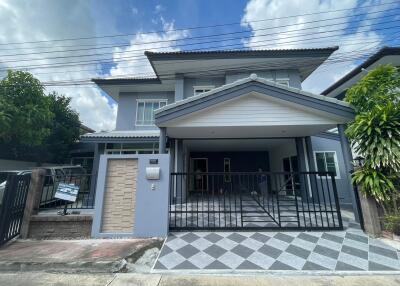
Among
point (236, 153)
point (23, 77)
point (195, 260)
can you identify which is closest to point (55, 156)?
point (23, 77)

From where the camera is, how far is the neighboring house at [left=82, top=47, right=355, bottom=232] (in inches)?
232

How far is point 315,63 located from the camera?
9.72m

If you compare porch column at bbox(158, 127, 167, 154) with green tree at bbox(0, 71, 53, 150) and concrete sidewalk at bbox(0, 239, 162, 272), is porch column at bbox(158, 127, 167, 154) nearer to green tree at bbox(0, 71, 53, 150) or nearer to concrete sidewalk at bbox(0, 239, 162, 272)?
concrete sidewalk at bbox(0, 239, 162, 272)

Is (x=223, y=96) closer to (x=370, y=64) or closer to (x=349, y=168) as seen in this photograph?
(x=349, y=168)

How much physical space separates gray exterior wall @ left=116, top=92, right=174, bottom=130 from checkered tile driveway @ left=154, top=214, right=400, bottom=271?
27.2ft

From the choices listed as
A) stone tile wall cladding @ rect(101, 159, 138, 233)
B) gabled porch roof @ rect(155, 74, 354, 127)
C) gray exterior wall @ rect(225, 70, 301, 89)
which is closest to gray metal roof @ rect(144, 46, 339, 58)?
gray exterior wall @ rect(225, 70, 301, 89)

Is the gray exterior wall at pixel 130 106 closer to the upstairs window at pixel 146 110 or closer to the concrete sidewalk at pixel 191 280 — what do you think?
the upstairs window at pixel 146 110

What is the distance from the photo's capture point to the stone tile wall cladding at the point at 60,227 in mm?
4707

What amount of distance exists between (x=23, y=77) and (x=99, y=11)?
6717 mm

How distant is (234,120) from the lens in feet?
20.1

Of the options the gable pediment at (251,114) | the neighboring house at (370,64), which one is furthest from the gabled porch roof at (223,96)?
the neighboring house at (370,64)

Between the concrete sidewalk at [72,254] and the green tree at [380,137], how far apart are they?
5311 millimetres

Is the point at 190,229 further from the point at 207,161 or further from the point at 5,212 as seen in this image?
the point at 207,161

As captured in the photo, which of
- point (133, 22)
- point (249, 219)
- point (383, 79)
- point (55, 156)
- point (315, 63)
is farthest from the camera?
point (55, 156)
